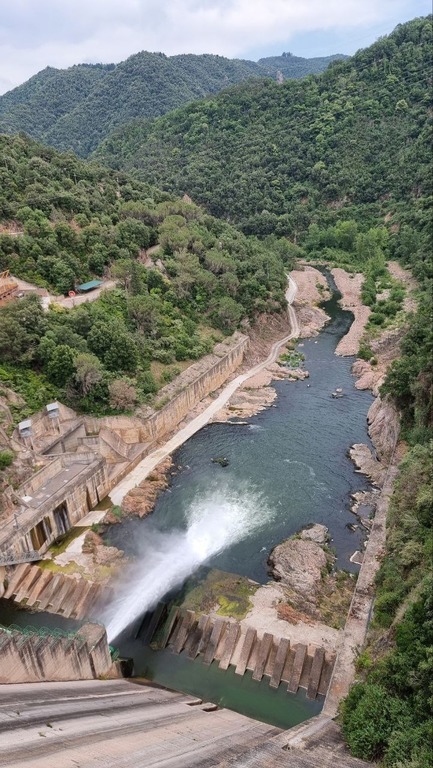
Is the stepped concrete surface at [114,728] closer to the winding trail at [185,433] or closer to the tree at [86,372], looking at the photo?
the winding trail at [185,433]

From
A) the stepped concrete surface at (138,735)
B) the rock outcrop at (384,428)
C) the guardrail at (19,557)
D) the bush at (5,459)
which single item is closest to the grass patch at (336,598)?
the stepped concrete surface at (138,735)

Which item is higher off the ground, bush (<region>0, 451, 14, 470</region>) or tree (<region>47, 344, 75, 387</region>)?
tree (<region>47, 344, 75, 387</region>)

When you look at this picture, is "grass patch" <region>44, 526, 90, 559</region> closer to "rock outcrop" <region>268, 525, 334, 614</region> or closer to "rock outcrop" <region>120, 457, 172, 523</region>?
"rock outcrop" <region>120, 457, 172, 523</region>

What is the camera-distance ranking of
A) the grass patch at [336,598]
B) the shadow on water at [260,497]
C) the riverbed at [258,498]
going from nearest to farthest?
1. the shadow on water at [260,497]
2. the riverbed at [258,498]
3. the grass patch at [336,598]

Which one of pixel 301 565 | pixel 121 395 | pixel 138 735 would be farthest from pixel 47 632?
pixel 121 395

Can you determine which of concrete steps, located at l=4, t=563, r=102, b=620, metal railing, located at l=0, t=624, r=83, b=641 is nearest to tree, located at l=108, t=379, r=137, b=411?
concrete steps, located at l=4, t=563, r=102, b=620

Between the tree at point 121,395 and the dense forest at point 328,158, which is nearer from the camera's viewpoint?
the tree at point 121,395
